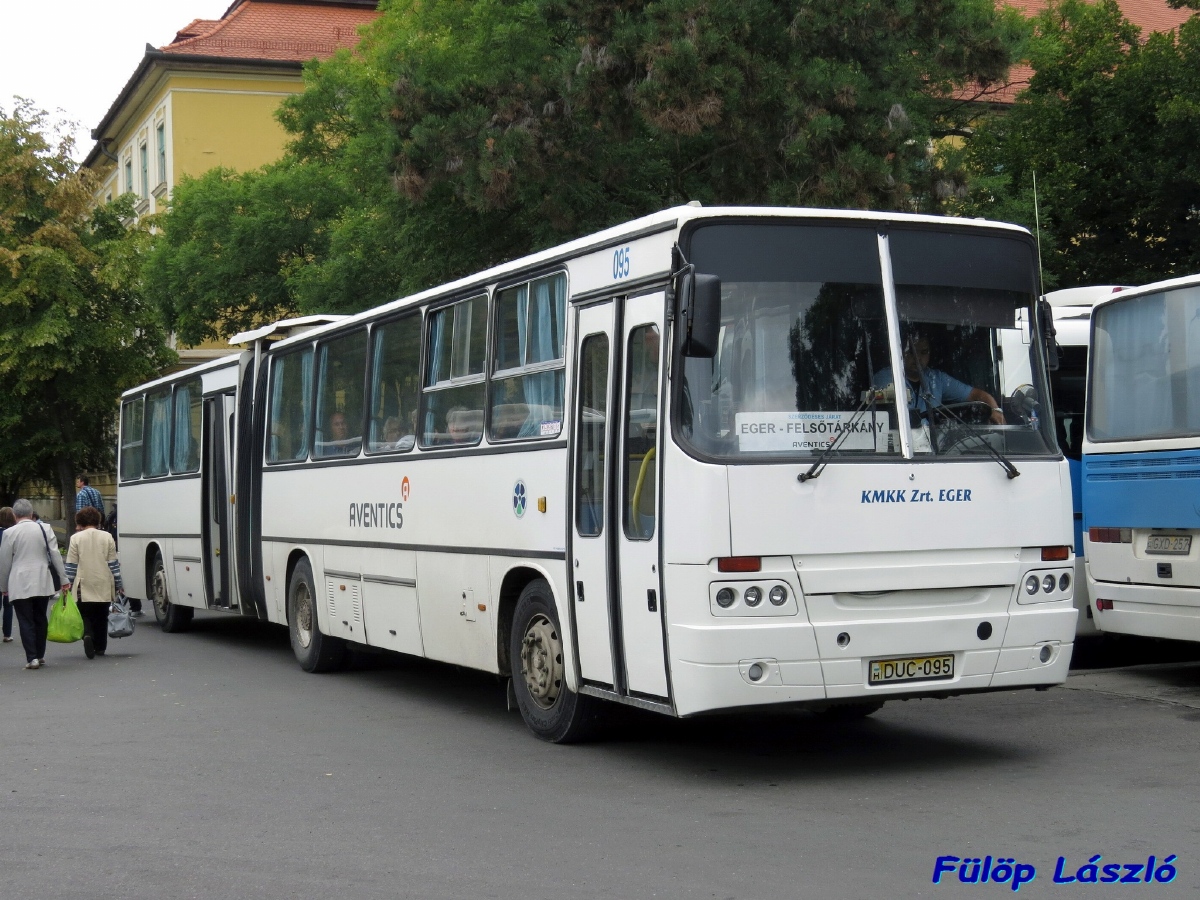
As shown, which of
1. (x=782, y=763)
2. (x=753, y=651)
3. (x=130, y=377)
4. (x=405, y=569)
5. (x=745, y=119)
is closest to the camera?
(x=753, y=651)

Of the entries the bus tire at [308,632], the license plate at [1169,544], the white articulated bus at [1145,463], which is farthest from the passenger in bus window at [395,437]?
the license plate at [1169,544]

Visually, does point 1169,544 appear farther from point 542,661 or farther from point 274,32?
point 274,32

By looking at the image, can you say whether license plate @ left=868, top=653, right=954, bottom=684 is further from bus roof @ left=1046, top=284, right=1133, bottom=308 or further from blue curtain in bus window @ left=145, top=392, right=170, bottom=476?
blue curtain in bus window @ left=145, top=392, right=170, bottom=476

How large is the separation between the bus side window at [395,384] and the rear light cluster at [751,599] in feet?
14.7

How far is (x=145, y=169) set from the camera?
52.1 meters

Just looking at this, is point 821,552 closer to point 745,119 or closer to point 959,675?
point 959,675

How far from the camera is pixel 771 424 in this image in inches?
326

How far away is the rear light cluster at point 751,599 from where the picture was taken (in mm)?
8047

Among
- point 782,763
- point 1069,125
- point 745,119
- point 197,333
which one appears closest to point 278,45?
point 197,333

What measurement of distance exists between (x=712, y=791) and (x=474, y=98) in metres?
14.4

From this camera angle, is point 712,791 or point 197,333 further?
point 197,333

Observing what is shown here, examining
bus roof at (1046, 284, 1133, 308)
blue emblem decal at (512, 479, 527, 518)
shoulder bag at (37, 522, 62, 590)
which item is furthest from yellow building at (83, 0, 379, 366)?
blue emblem decal at (512, 479, 527, 518)

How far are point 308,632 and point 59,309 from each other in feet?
72.7

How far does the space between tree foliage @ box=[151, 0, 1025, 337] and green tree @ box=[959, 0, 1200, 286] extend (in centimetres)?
343
